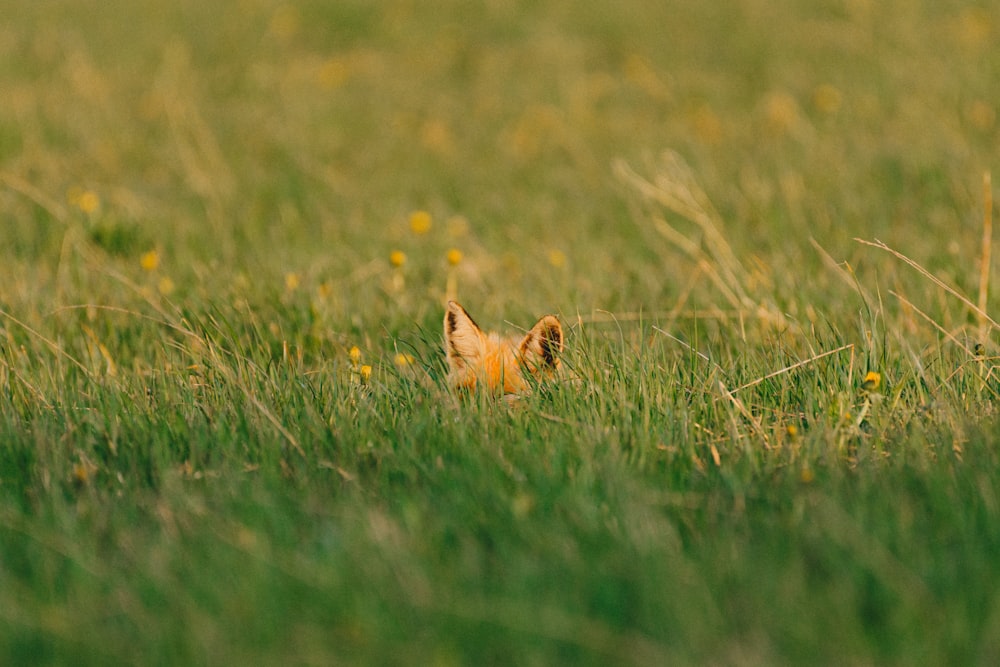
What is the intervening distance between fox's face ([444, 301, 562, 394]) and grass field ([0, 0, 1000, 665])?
9 centimetres

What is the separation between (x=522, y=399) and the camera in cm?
288

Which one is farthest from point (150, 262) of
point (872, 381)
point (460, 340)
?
point (872, 381)

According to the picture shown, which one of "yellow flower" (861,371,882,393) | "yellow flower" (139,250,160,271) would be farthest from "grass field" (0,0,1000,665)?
"yellow flower" (139,250,160,271)

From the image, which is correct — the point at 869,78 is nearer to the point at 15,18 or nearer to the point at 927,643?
the point at 927,643

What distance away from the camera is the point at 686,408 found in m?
2.80

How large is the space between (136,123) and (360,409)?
19.8 ft

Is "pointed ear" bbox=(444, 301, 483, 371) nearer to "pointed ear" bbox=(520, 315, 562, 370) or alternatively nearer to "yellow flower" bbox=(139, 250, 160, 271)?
"pointed ear" bbox=(520, 315, 562, 370)

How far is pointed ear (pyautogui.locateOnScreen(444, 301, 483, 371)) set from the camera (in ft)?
10.6

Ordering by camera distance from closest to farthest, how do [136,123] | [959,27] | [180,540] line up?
1. [180,540]
2. [136,123]
3. [959,27]

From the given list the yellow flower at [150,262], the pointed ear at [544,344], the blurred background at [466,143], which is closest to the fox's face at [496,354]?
the pointed ear at [544,344]

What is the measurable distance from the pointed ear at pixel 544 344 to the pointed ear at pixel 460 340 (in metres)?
0.16

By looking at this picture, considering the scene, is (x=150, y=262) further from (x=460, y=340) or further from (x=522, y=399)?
(x=522, y=399)

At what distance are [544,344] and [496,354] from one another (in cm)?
24

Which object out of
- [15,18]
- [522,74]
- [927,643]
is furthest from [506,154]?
[15,18]
